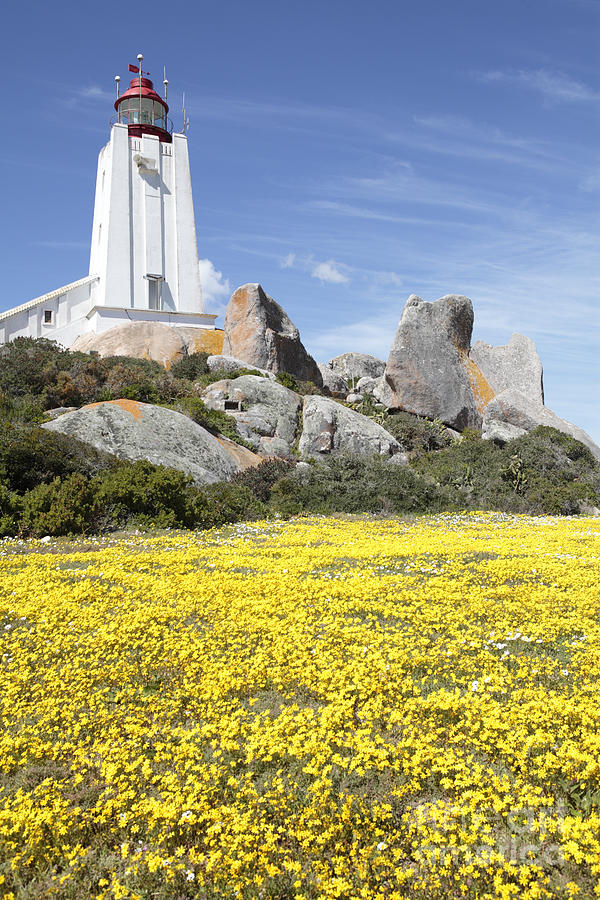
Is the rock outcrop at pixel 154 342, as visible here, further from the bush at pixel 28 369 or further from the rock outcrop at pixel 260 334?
the bush at pixel 28 369

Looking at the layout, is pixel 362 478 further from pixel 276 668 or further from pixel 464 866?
pixel 464 866

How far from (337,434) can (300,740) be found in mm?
21597

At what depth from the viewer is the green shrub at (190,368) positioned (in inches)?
1283

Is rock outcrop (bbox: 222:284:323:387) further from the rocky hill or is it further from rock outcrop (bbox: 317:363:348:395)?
rock outcrop (bbox: 317:363:348:395)

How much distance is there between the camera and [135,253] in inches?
1827

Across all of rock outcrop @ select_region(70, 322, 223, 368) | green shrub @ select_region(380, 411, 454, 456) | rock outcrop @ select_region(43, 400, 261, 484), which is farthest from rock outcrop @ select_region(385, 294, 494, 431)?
rock outcrop @ select_region(43, 400, 261, 484)

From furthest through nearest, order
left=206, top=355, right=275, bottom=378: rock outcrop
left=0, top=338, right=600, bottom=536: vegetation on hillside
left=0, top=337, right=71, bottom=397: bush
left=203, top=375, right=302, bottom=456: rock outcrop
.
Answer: left=206, top=355, right=275, bottom=378: rock outcrop → left=203, top=375, right=302, bottom=456: rock outcrop → left=0, top=337, right=71, bottom=397: bush → left=0, top=338, right=600, bottom=536: vegetation on hillside

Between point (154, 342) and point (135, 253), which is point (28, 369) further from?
point (135, 253)

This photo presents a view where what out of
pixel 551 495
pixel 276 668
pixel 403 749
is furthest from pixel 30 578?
pixel 551 495

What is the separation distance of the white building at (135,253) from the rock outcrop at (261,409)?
1988cm

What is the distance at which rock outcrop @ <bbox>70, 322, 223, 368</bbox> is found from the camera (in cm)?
3762

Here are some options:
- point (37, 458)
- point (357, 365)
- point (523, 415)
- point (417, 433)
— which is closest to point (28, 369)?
point (37, 458)

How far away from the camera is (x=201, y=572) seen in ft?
34.0

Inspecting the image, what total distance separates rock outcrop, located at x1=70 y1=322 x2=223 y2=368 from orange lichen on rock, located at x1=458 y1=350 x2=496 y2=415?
15185 millimetres
